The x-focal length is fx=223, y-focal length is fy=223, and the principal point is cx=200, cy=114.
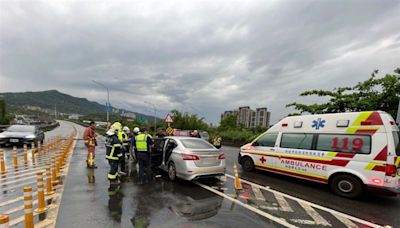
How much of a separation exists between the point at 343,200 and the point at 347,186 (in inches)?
17.9

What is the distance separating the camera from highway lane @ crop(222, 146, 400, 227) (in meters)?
5.01

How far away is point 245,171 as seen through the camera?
370 inches

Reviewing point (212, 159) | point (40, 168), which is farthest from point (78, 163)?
point (212, 159)

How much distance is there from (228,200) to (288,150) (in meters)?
3.29

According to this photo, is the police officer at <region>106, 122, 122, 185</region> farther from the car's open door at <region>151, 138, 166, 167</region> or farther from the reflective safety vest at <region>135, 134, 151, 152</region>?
the car's open door at <region>151, 138, 166, 167</region>

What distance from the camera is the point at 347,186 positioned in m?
6.21

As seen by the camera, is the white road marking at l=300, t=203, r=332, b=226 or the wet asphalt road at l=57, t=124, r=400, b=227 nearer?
the wet asphalt road at l=57, t=124, r=400, b=227

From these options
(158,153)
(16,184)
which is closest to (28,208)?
(16,184)

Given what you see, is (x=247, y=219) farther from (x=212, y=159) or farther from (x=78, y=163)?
(x=78, y=163)

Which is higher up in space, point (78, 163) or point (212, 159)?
point (212, 159)

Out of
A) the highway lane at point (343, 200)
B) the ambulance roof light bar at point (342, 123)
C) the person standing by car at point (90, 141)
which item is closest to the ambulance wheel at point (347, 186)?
the highway lane at point (343, 200)

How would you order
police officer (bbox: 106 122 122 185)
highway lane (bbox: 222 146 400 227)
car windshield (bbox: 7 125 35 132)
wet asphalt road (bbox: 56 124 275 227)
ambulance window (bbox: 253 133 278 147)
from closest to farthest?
wet asphalt road (bbox: 56 124 275 227) < highway lane (bbox: 222 146 400 227) < police officer (bbox: 106 122 122 185) < ambulance window (bbox: 253 133 278 147) < car windshield (bbox: 7 125 35 132)

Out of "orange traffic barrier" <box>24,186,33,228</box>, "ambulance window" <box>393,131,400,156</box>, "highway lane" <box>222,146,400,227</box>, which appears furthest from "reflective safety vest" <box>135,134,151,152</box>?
"ambulance window" <box>393,131,400,156</box>

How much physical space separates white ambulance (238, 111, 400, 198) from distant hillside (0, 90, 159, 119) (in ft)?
308
